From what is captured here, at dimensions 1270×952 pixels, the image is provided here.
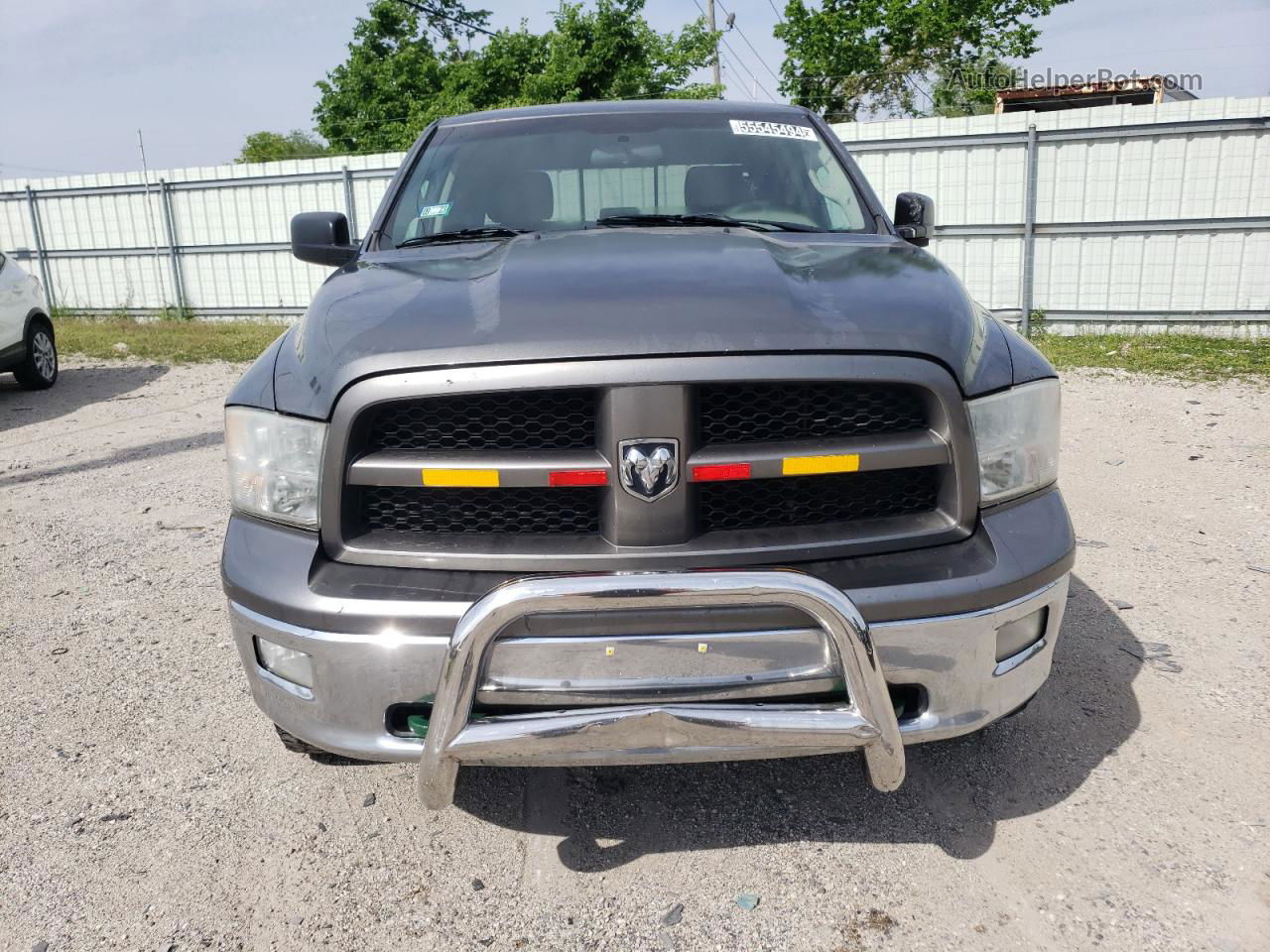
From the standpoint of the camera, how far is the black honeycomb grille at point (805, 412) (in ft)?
6.04

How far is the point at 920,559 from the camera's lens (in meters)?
1.87

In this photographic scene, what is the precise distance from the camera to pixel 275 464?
1.95 m

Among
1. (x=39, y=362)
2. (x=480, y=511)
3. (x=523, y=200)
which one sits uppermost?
(x=523, y=200)

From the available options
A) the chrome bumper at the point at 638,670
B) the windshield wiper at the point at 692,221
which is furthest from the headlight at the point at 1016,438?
the windshield wiper at the point at 692,221

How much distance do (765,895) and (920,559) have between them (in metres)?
0.78

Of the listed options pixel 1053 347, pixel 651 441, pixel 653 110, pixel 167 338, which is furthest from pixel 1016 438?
pixel 167 338

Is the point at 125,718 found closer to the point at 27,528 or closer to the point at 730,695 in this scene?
the point at 730,695

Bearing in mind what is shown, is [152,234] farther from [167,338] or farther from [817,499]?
[817,499]

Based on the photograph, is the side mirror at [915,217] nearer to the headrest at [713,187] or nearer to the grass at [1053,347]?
the headrest at [713,187]

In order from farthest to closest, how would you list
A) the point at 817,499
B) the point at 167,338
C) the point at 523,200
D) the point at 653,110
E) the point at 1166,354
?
1. the point at 167,338
2. the point at 1166,354
3. the point at 653,110
4. the point at 523,200
5. the point at 817,499

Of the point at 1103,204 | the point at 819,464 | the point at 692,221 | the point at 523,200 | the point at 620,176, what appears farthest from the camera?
the point at 1103,204

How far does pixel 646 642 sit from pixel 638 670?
0.06 metres

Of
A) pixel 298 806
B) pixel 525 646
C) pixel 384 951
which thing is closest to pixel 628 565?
pixel 525 646

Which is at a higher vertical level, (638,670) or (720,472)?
(720,472)
